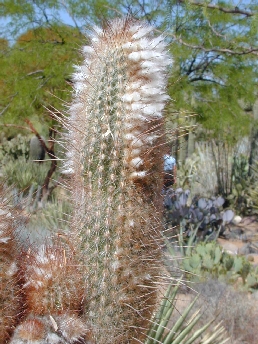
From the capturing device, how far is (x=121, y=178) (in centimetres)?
145

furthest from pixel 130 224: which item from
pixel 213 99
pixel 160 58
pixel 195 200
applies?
pixel 213 99

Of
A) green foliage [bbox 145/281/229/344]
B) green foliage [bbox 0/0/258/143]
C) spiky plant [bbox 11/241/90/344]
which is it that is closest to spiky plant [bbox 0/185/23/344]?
spiky plant [bbox 11/241/90/344]

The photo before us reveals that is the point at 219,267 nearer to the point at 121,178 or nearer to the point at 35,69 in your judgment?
the point at 121,178

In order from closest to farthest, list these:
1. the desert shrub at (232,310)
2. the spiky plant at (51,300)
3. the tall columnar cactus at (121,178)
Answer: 1. the spiky plant at (51,300)
2. the tall columnar cactus at (121,178)
3. the desert shrub at (232,310)

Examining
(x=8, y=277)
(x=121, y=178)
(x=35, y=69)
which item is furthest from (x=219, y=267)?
(x=35, y=69)

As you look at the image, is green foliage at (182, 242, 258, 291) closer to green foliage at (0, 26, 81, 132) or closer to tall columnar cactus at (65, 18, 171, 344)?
green foliage at (0, 26, 81, 132)

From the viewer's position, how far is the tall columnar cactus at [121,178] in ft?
4.74

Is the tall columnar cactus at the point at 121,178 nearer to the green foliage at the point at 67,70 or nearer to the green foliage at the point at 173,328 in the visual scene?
the green foliage at the point at 173,328

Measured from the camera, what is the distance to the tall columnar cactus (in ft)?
4.74

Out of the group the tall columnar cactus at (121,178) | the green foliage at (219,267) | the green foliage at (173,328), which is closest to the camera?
the tall columnar cactus at (121,178)

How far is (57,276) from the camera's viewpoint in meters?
1.41

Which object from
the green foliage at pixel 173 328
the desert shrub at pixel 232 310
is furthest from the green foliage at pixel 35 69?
the green foliage at pixel 173 328

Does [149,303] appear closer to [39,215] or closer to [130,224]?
[130,224]

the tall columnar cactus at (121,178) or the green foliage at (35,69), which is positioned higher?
the green foliage at (35,69)
